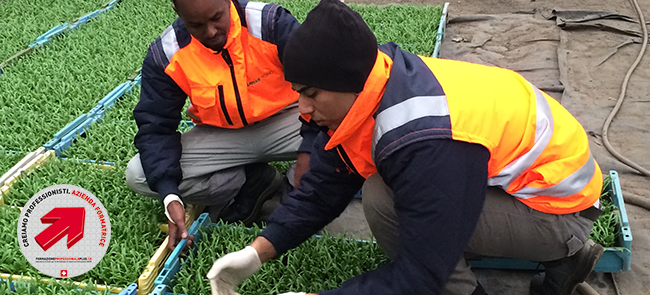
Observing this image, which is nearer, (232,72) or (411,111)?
(411,111)

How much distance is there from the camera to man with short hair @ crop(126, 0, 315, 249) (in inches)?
85.5

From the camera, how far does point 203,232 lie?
227 cm

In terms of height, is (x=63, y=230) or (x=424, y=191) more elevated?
(x=424, y=191)

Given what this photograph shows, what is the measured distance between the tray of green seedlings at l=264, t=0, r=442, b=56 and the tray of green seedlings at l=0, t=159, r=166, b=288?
2366 millimetres

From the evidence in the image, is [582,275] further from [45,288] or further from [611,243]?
[45,288]

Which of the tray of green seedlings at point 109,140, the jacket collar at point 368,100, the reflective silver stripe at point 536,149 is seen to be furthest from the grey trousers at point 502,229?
the tray of green seedlings at point 109,140

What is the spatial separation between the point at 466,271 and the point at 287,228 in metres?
0.61

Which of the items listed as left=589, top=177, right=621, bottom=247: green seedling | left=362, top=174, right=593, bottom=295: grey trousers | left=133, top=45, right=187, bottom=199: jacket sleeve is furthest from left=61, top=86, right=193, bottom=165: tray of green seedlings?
left=589, top=177, right=621, bottom=247: green seedling

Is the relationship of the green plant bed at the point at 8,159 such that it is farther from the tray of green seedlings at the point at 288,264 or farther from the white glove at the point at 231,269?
the white glove at the point at 231,269

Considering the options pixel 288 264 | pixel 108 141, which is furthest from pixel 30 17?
pixel 288 264

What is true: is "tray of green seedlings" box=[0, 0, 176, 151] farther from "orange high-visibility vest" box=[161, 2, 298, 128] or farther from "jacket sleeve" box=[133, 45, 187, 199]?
"orange high-visibility vest" box=[161, 2, 298, 128]

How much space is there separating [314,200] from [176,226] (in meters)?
0.71

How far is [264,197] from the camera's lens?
2625 mm

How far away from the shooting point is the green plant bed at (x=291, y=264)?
6.70 ft
